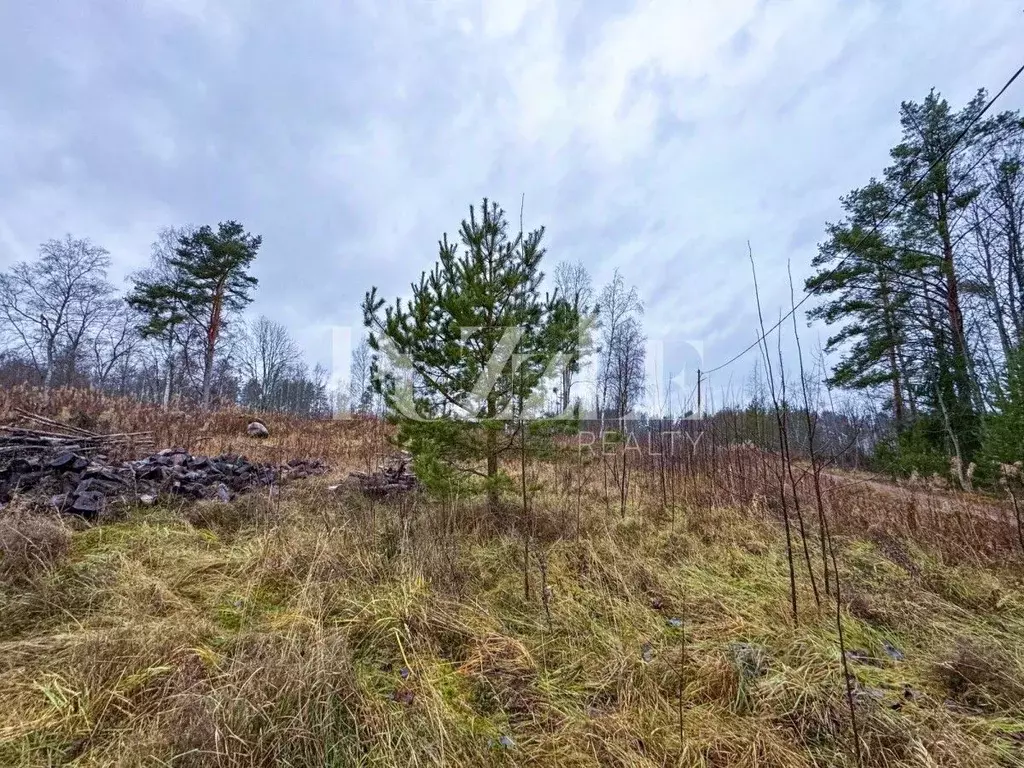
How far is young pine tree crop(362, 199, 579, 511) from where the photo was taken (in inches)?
175

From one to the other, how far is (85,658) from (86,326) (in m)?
29.7

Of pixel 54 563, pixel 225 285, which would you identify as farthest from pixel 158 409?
pixel 54 563

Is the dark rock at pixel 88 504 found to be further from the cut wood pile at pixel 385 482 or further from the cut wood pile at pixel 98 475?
the cut wood pile at pixel 385 482

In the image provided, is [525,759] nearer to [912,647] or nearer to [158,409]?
[912,647]

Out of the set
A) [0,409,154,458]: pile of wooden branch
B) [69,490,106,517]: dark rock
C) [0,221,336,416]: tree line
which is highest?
[0,221,336,416]: tree line

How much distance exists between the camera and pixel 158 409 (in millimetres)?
12938

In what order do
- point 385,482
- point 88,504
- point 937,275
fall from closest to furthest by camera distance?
1. point 88,504
2. point 385,482
3. point 937,275

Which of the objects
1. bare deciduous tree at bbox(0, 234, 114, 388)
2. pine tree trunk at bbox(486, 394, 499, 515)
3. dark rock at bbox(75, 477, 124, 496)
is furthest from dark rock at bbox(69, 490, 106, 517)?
bare deciduous tree at bbox(0, 234, 114, 388)

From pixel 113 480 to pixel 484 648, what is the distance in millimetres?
5276

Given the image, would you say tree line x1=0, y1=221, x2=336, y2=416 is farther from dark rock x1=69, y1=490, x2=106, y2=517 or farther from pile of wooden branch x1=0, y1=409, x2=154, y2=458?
dark rock x1=69, y1=490, x2=106, y2=517

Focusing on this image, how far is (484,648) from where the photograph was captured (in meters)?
2.30

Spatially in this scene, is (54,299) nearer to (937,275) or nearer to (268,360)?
(268,360)

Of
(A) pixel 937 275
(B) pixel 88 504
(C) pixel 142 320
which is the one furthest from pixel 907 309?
(C) pixel 142 320

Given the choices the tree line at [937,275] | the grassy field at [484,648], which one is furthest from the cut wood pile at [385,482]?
the tree line at [937,275]
